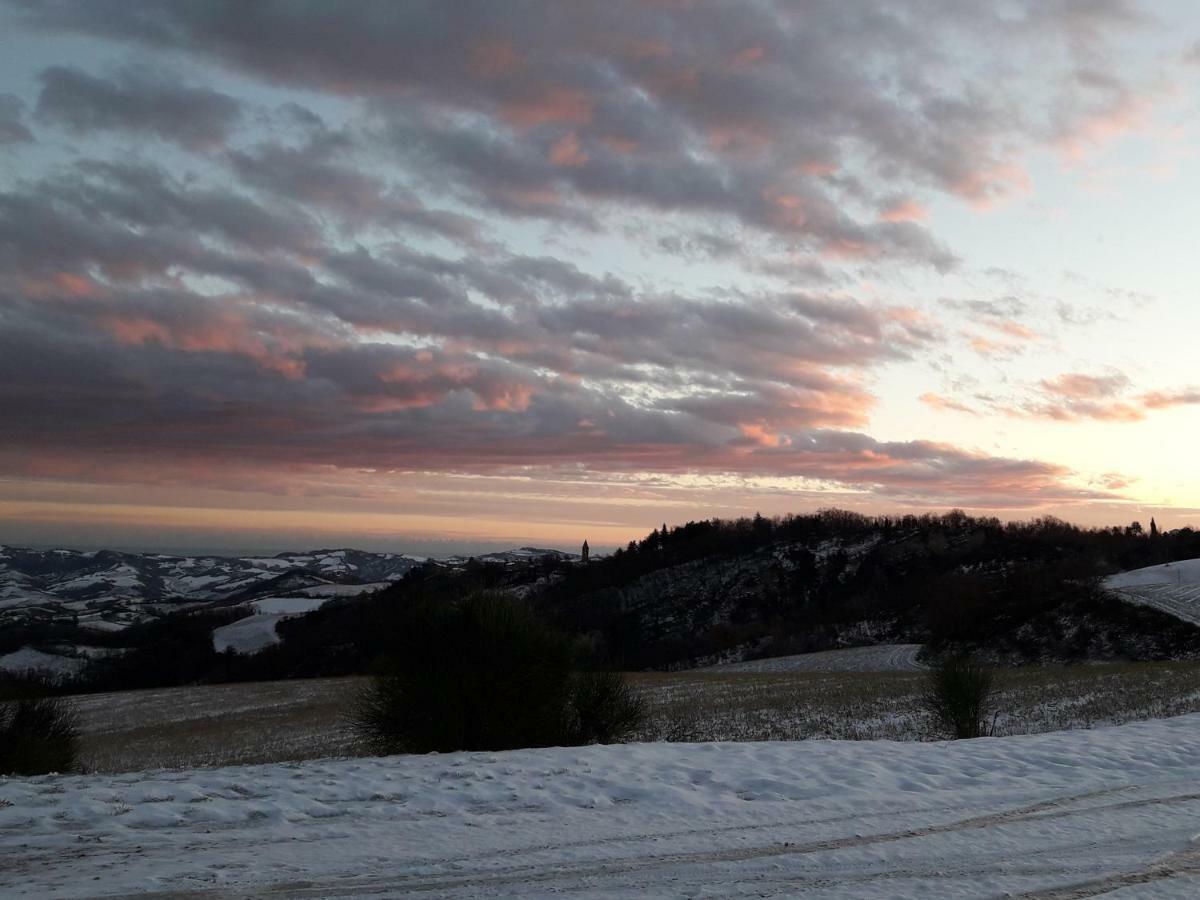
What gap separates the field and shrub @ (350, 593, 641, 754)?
4210 mm

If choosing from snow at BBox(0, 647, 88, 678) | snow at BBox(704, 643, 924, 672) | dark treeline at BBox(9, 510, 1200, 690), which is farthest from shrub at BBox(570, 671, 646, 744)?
snow at BBox(0, 647, 88, 678)

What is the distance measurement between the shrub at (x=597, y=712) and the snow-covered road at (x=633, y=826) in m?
4.73

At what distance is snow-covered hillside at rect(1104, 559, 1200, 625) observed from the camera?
2274 inches

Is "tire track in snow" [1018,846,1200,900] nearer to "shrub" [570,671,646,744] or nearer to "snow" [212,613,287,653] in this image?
"shrub" [570,671,646,744]

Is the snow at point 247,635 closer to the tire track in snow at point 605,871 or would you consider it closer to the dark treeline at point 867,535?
the dark treeline at point 867,535

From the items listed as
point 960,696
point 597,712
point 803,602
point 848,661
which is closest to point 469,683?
point 597,712

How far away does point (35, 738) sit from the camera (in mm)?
16016

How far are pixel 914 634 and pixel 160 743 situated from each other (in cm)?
6504

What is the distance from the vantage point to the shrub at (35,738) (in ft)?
50.2

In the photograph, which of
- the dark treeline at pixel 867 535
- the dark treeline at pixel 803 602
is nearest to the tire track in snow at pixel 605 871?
the dark treeline at pixel 803 602

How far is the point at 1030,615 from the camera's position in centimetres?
6250

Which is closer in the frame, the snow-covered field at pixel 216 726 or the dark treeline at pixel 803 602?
the snow-covered field at pixel 216 726

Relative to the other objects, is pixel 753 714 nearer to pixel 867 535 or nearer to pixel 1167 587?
pixel 1167 587

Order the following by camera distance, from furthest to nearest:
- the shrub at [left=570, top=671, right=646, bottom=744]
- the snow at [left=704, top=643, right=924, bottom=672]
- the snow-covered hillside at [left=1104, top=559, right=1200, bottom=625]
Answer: the snow at [left=704, top=643, right=924, bottom=672], the snow-covered hillside at [left=1104, top=559, right=1200, bottom=625], the shrub at [left=570, top=671, right=646, bottom=744]
